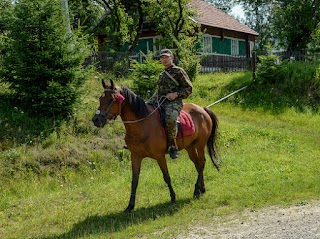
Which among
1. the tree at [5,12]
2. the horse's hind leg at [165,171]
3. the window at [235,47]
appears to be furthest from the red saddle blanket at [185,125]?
the window at [235,47]

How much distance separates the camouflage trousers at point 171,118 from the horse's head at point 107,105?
1049mm

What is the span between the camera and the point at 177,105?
823 centimetres

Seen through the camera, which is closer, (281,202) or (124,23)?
(281,202)

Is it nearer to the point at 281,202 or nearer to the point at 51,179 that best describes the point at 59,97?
the point at 51,179

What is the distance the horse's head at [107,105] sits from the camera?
738 cm

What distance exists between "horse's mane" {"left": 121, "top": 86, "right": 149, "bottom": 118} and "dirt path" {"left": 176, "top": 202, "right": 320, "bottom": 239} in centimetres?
237

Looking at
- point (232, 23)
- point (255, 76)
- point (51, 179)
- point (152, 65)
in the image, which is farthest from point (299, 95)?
point (232, 23)

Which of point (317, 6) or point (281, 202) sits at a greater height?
point (317, 6)

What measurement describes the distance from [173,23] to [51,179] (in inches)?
688

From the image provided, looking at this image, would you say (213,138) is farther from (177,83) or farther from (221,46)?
(221,46)

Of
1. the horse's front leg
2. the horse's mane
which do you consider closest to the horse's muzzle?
the horse's mane

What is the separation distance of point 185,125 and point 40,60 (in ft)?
17.9

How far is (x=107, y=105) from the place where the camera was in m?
7.44

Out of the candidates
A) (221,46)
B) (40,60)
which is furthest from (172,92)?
(221,46)
